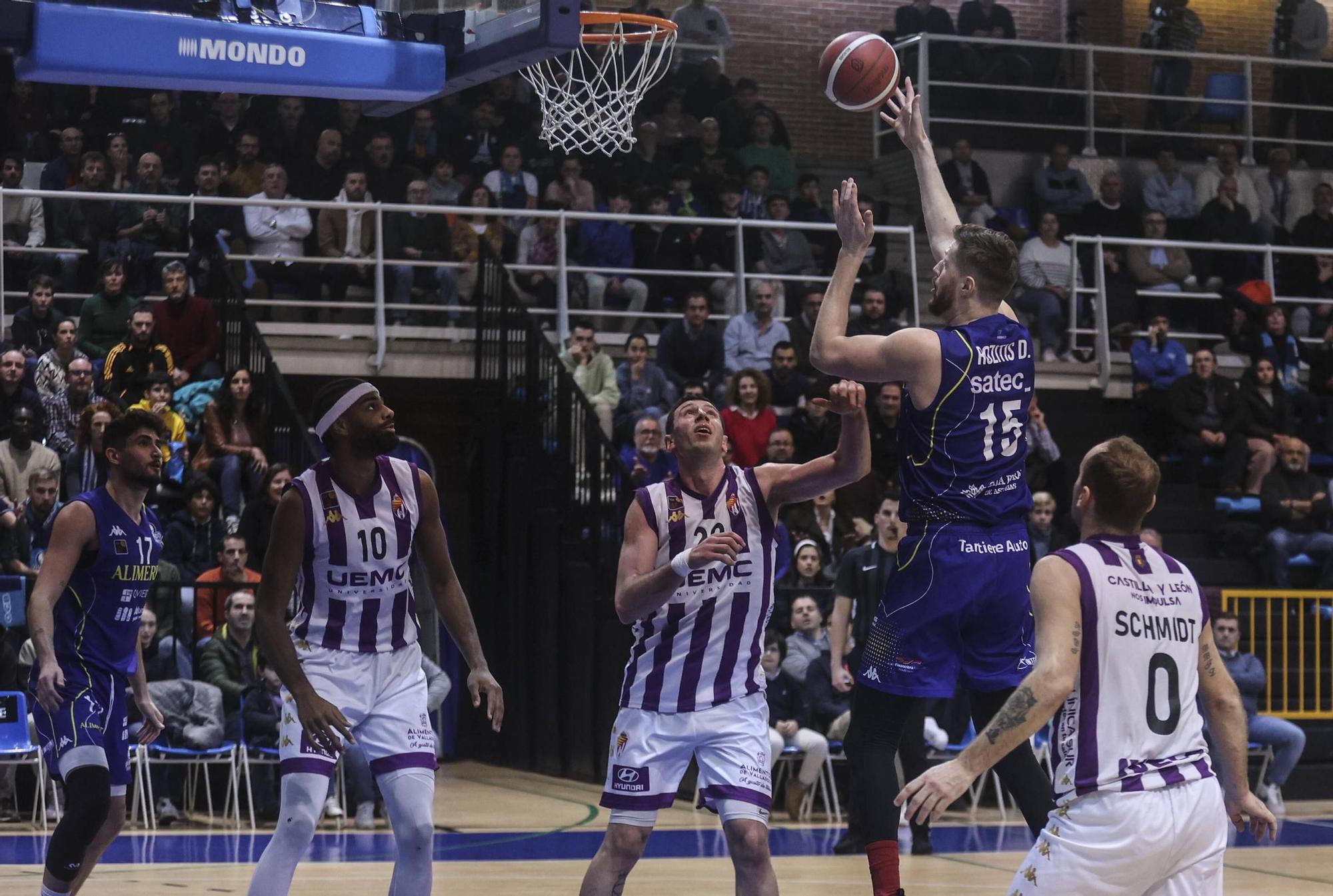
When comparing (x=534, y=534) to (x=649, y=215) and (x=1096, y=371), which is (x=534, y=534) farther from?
(x=1096, y=371)

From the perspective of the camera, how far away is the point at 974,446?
18.7 feet

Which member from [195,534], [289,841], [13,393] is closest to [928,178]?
[289,841]

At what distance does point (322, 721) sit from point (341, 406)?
108 centimetres

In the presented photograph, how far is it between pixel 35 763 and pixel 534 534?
15.9ft

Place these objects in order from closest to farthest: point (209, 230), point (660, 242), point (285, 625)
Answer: point (285, 625) → point (209, 230) → point (660, 242)

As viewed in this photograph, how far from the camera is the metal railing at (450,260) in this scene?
15.0 metres

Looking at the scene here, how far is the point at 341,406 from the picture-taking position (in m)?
6.25

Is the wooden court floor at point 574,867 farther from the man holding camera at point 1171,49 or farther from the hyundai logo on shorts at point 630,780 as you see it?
the man holding camera at point 1171,49

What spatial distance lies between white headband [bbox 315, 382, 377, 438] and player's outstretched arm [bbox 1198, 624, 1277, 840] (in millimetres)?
2905

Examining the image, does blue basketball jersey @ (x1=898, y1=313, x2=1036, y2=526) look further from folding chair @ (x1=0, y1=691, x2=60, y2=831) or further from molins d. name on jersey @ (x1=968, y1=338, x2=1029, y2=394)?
folding chair @ (x1=0, y1=691, x2=60, y2=831)

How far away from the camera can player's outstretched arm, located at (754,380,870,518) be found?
5859mm

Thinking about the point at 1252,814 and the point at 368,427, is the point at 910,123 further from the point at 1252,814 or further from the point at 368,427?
the point at 1252,814

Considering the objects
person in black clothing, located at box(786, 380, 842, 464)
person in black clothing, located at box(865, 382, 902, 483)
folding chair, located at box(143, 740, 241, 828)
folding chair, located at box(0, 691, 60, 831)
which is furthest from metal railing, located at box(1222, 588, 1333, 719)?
folding chair, located at box(0, 691, 60, 831)

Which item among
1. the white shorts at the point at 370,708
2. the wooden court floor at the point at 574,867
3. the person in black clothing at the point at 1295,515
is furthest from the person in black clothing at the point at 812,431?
the white shorts at the point at 370,708
